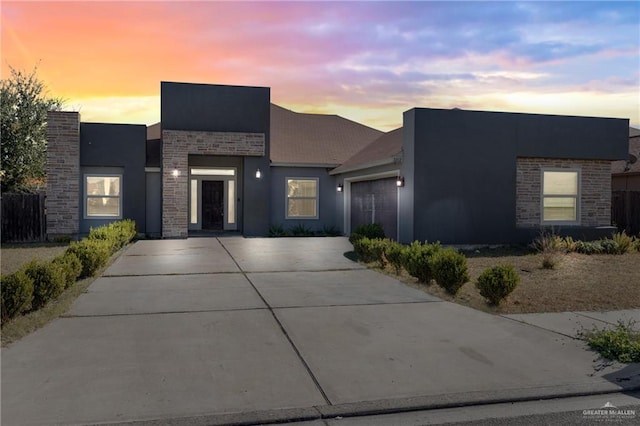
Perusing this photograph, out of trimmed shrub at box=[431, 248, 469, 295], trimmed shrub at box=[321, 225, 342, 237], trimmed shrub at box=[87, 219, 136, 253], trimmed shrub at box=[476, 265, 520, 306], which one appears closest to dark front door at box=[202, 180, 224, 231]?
trimmed shrub at box=[321, 225, 342, 237]

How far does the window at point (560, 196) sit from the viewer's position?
1703 cm

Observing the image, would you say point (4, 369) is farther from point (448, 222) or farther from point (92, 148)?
point (92, 148)

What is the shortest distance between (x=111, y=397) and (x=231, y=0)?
986 cm

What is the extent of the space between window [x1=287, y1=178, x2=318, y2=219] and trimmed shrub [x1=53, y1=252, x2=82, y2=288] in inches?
511

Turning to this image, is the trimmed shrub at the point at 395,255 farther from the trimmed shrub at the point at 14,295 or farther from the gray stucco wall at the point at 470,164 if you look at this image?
the trimmed shrub at the point at 14,295

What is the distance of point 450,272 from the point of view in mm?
9656

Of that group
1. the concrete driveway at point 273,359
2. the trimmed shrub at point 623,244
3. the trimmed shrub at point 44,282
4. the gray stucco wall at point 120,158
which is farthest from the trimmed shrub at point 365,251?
the gray stucco wall at point 120,158

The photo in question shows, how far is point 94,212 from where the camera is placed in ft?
67.1

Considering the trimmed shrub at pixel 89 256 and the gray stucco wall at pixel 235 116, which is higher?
the gray stucco wall at pixel 235 116

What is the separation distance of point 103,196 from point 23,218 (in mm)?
2860

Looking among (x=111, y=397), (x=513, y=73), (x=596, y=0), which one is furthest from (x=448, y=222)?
(x=111, y=397)

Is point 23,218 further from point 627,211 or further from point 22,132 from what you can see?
point 627,211

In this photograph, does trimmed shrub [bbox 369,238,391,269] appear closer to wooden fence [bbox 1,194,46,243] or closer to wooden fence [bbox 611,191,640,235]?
wooden fence [bbox 611,191,640,235]

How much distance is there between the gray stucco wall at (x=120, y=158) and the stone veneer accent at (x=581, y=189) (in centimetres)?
1369
